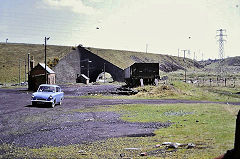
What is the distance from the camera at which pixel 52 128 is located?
14070mm

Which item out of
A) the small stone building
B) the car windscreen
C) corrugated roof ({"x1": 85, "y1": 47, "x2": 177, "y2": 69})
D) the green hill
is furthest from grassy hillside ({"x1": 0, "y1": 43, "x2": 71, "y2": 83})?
the car windscreen

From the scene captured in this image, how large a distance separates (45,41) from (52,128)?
33.5 m

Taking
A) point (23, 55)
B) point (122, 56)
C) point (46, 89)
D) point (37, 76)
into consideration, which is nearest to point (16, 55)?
point (23, 55)

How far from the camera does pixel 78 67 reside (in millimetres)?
96500

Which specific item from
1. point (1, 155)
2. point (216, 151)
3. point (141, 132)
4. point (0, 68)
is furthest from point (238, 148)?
point (0, 68)

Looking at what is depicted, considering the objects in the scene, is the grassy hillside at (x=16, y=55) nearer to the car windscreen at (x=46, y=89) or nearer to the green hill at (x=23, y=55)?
the green hill at (x=23, y=55)

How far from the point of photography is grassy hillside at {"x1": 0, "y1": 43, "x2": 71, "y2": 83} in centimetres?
10793

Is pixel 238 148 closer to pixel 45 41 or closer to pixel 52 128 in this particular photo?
pixel 52 128

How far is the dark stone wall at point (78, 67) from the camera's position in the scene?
290ft

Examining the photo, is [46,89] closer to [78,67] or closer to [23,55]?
[78,67]

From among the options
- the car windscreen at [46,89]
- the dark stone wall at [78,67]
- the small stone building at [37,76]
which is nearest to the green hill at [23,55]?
the dark stone wall at [78,67]

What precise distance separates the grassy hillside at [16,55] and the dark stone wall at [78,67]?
8.29m

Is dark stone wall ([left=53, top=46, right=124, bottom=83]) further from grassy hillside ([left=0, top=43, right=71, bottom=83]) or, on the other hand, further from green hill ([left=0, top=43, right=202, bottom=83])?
grassy hillside ([left=0, top=43, right=71, bottom=83])

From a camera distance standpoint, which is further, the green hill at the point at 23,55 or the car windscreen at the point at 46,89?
the green hill at the point at 23,55
